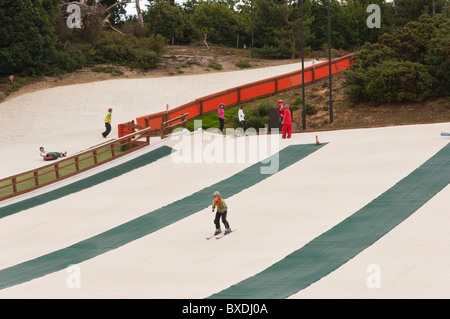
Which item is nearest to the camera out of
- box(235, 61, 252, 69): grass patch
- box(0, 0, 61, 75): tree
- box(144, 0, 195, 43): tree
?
box(0, 0, 61, 75): tree

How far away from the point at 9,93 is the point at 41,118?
6284 mm

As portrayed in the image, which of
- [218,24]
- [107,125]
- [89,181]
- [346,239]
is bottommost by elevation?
[89,181]

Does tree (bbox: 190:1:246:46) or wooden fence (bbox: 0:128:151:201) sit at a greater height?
tree (bbox: 190:1:246:46)

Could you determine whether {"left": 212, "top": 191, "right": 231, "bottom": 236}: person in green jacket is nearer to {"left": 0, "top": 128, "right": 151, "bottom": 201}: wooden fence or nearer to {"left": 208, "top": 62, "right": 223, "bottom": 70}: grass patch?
{"left": 0, "top": 128, "right": 151, "bottom": 201}: wooden fence

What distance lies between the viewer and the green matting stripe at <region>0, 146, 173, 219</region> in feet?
88.4

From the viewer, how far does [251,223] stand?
21250 millimetres

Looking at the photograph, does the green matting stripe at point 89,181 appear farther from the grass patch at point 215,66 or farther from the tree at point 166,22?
the tree at point 166,22

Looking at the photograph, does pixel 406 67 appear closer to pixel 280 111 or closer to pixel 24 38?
pixel 280 111

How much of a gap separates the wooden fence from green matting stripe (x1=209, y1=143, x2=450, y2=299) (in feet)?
43.9

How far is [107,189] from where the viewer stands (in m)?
27.6

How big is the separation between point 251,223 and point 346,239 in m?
3.62

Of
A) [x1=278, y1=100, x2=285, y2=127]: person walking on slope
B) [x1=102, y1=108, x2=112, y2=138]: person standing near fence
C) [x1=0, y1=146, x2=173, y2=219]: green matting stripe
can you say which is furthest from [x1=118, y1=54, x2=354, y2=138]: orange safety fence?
[x1=278, y1=100, x2=285, y2=127]: person walking on slope

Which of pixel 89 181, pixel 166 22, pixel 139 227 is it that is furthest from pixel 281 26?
pixel 139 227
